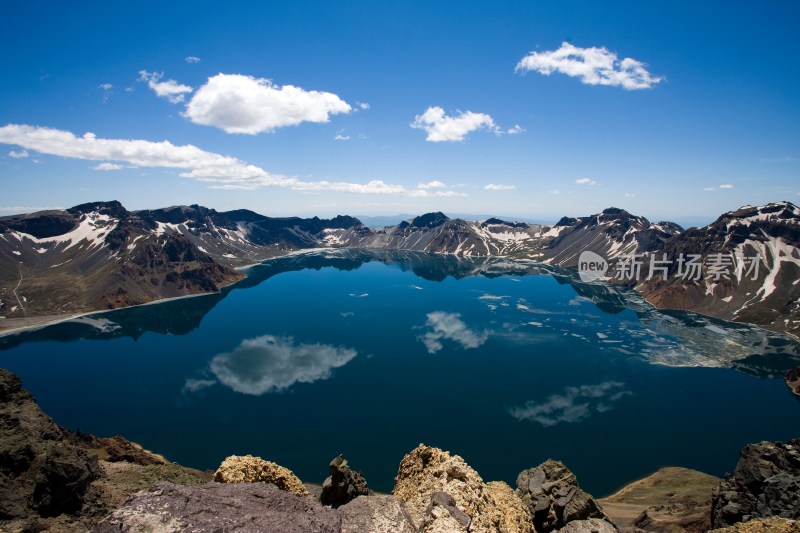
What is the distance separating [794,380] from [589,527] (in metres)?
134

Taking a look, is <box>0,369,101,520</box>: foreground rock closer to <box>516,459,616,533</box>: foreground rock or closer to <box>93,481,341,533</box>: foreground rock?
<box>93,481,341,533</box>: foreground rock

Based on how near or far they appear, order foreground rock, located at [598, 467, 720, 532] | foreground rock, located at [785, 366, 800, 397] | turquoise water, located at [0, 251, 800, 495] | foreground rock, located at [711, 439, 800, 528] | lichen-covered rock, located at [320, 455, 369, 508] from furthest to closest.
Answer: foreground rock, located at [785, 366, 800, 397]
turquoise water, located at [0, 251, 800, 495]
foreground rock, located at [598, 467, 720, 532]
foreground rock, located at [711, 439, 800, 528]
lichen-covered rock, located at [320, 455, 369, 508]

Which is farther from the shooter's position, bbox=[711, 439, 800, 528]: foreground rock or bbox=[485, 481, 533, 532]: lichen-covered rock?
bbox=[711, 439, 800, 528]: foreground rock

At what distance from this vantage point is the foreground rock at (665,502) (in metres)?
51.2

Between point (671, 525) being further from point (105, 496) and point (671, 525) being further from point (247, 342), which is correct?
point (247, 342)

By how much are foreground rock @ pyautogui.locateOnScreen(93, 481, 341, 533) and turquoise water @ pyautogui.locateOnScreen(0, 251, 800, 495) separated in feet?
187

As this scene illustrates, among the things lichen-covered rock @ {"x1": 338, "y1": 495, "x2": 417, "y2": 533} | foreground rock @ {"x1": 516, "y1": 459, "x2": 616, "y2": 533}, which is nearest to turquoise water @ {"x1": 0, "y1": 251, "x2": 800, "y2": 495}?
foreground rock @ {"x1": 516, "y1": 459, "x2": 616, "y2": 533}

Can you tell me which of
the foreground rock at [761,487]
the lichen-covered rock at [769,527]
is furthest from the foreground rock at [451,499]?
the foreground rock at [761,487]

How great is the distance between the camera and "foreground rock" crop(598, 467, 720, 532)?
168 feet

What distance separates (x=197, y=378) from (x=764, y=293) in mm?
249927

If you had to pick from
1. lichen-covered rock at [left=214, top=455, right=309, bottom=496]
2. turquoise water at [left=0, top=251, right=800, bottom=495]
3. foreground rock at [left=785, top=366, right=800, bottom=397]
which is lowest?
turquoise water at [left=0, top=251, right=800, bottom=495]

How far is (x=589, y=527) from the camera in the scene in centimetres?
2864

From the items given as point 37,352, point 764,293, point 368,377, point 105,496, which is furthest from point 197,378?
point 764,293

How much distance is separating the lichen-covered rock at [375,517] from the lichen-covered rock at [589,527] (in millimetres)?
16546
